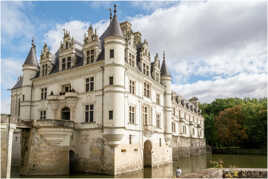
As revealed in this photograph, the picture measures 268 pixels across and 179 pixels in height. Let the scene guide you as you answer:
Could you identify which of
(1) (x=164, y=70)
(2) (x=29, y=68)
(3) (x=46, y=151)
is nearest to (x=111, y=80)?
(3) (x=46, y=151)

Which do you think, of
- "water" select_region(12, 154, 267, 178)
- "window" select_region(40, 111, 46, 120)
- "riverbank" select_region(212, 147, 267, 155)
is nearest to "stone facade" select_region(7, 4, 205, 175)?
"window" select_region(40, 111, 46, 120)

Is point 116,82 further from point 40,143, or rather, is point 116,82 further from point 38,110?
point 38,110

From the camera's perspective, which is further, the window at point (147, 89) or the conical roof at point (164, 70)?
the conical roof at point (164, 70)

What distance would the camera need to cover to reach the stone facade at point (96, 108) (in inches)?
987

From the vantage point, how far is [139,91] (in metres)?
30.8

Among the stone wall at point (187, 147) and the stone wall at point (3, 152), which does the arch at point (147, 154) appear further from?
the stone wall at point (3, 152)

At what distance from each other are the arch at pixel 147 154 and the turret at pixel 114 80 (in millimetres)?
8139

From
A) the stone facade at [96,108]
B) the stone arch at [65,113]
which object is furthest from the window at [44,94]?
the stone arch at [65,113]

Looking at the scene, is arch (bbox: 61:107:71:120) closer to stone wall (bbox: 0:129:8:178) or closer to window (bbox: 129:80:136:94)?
window (bbox: 129:80:136:94)

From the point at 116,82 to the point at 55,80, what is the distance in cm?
923

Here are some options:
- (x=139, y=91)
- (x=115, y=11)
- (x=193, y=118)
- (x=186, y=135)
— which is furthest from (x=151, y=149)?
(x=193, y=118)

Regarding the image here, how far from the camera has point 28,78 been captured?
3397 centimetres

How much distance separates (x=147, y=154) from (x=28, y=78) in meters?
18.5

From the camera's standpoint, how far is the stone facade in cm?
2508
